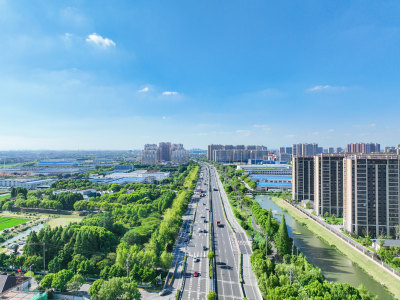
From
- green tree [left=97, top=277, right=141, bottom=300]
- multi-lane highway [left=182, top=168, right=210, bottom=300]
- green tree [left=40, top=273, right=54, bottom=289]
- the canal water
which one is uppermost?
green tree [left=97, top=277, right=141, bottom=300]

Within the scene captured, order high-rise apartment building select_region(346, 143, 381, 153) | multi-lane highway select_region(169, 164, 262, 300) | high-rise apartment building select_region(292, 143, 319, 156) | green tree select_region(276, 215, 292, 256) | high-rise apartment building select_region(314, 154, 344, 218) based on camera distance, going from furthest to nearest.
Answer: high-rise apartment building select_region(292, 143, 319, 156), high-rise apartment building select_region(346, 143, 381, 153), high-rise apartment building select_region(314, 154, 344, 218), green tree select_region(276, 215, 292, 256), multi-lane highway select_region(169, 164, 262, 300)

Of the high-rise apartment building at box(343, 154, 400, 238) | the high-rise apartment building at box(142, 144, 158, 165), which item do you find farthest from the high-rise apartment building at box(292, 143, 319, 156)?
the high-rise apartment building at box(343, 154, 400, 238)

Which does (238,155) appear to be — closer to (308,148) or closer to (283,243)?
(308,148)

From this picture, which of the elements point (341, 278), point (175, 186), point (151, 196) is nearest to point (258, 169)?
point (175, 186)

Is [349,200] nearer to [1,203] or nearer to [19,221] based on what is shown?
[19,221]

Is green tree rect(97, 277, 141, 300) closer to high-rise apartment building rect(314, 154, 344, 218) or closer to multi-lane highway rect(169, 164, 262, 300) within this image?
multi-lane highway rect(169, 164, 262, 300)

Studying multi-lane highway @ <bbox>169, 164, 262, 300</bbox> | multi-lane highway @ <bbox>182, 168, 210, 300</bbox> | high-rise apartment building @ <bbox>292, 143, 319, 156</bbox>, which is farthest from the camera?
high-rise apartment building @ <bbox>292, 143, 319, 156</bbox>
